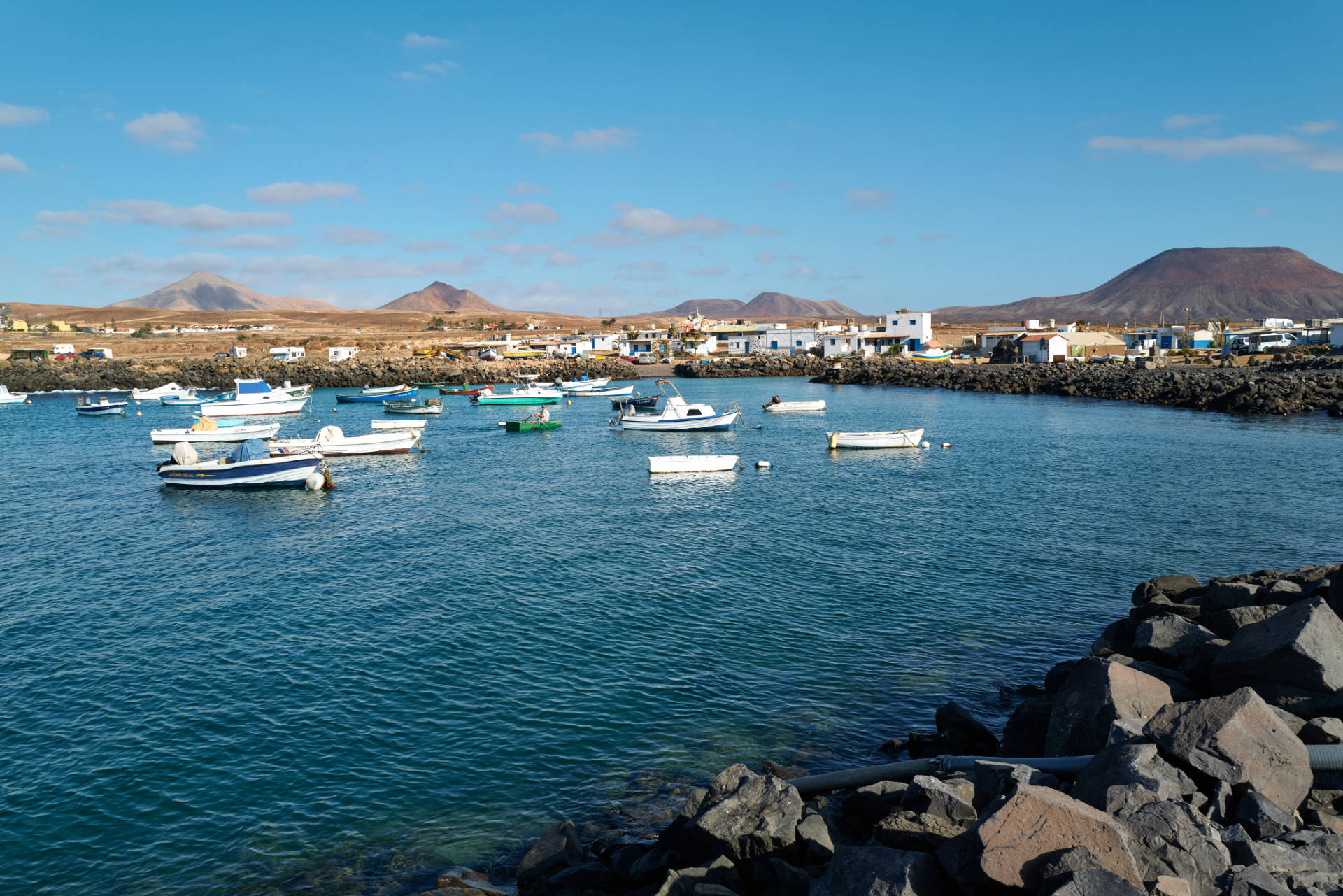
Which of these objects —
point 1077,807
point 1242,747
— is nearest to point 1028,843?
point 1077,807

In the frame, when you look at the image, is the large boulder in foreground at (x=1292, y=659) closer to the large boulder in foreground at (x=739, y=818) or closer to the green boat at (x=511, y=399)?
the large boulder in foreground at (x=739, y=818)

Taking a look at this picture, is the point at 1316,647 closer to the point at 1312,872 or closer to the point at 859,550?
the point at 1312,872

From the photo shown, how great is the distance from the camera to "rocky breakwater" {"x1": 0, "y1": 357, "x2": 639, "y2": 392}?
118 meters

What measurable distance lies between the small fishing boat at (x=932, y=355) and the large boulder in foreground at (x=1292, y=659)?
436 feet

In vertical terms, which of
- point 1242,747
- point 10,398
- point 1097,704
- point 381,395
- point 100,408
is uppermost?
point 10,398

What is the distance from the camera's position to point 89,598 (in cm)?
2484

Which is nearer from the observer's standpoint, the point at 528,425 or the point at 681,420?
the point at 681,420

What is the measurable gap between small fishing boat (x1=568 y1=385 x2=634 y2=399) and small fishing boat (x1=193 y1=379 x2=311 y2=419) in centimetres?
3476

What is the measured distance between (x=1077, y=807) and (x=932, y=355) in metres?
142

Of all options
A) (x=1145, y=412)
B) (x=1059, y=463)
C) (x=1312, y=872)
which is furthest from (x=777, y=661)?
(x=1145, y=412)

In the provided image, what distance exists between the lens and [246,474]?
1661 inches

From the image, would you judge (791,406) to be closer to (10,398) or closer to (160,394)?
(160,394)

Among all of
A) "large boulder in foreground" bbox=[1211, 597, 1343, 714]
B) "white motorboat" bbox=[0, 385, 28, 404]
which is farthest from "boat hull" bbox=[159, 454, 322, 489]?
"white motorboat" bbox=[0, 385, 28, 404]

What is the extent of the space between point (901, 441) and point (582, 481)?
2295 centimetres
